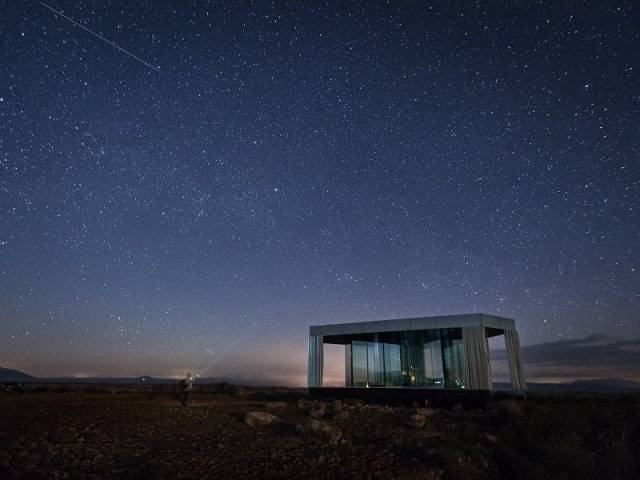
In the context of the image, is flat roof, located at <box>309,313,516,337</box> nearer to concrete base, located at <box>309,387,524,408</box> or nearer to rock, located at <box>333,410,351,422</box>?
concrete base, located at <box>309,387,524,408</box>

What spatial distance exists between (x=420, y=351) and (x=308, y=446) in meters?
17.0

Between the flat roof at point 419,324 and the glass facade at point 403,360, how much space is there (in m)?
1.34

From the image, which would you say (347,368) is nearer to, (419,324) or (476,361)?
(419,324)

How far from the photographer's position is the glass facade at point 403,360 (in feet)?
70.7

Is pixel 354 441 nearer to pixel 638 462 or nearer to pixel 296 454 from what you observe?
pixel 296 454

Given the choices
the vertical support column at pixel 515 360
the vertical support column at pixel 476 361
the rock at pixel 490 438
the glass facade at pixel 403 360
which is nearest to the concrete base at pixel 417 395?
the vertical support column at pixel 476 361

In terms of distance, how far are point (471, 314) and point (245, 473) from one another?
46.2 ft

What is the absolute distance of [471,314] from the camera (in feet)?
58.5

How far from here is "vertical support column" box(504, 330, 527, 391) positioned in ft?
61.0

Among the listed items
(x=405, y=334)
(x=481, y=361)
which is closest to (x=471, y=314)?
(x=481, y=361)

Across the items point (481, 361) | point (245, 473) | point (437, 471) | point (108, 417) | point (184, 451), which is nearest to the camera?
point (245, 473)

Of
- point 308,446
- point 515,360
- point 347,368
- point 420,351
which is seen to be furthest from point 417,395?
point 308,446

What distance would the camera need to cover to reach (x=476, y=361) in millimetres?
17406

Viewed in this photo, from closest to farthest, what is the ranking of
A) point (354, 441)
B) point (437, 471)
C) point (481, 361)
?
point (437, 471)
point (354, 441)
point (481, 361)
